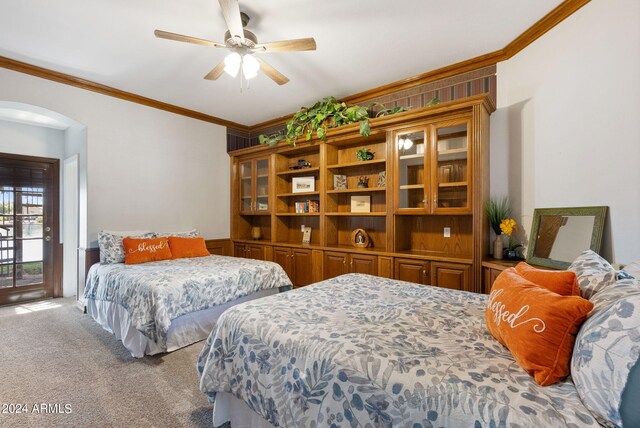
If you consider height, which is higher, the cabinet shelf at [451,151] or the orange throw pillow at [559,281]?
the cabinet shelf at [451,151]

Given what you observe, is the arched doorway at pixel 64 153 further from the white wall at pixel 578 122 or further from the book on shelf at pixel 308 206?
the white wall at pixel 578 122

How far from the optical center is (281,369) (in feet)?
4.16

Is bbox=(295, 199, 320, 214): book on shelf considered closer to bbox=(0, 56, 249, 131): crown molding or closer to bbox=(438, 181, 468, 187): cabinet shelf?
bbox=(438, 181, 468, 187): cabinet shelf

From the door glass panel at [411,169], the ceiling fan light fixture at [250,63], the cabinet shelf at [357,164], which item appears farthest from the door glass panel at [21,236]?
the door glass panel at [411,169]

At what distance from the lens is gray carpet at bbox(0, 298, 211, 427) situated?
1793 mm

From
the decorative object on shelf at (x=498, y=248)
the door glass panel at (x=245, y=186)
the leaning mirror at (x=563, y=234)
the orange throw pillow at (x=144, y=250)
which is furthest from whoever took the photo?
the door glass panel at (x=245, y=186)

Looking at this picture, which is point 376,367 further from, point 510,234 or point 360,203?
point 360,203

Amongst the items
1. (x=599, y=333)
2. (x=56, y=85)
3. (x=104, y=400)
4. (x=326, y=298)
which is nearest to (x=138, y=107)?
(x=56, y=85)

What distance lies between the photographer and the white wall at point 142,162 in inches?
136

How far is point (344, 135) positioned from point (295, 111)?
1.17m

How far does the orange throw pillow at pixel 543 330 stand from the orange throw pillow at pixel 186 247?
361 cm

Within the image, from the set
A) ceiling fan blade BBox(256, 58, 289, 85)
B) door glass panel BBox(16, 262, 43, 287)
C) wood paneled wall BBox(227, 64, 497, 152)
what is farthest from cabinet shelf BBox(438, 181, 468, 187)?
door glass panel BBox(16, 262, 43, 287)

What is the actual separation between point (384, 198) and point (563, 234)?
1.88m

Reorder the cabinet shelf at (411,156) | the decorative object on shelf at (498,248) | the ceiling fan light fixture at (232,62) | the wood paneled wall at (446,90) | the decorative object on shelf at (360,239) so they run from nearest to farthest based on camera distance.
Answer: the ceiling fan light fixture at (232,62) < the decorative object on shelf at (498,248) < the wood paneled wall at (446,90) < the cabinet shelf at (411,156) < the decorative object on shelf at (360,239)
